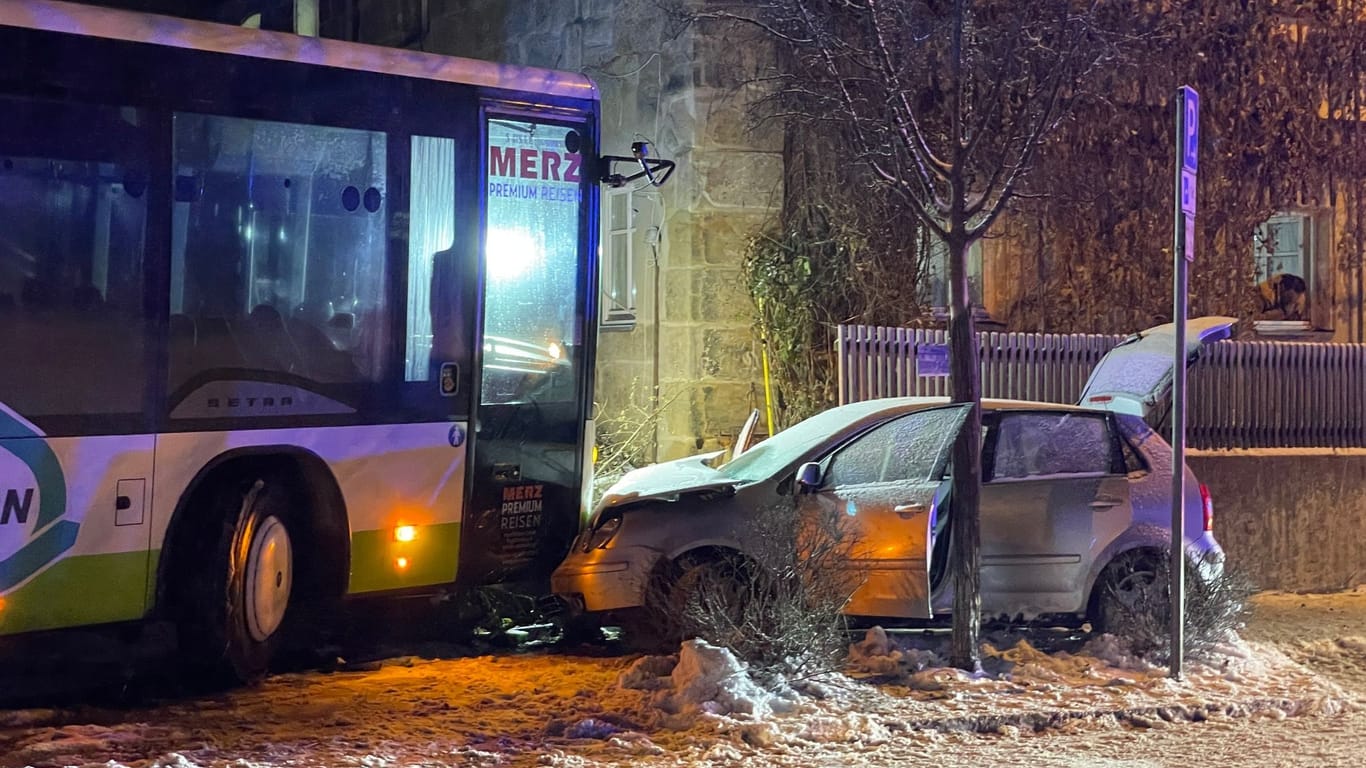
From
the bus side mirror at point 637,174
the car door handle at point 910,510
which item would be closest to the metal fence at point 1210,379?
the bus side mirror at point 637,174

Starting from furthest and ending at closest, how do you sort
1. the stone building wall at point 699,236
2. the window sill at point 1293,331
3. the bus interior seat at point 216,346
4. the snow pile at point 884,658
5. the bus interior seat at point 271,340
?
the window sill at point 1293,331 → the stone building wall at point 699,236 → the snow pile at point 884,658 → the bus interior seat at point 271,340 → the bus interior seat at point 216,346

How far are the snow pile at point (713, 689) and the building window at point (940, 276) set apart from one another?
7.33m

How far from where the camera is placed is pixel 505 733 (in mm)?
6605

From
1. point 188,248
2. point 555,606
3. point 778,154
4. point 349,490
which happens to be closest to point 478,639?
point 555,606

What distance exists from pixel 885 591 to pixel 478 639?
8.62 feet

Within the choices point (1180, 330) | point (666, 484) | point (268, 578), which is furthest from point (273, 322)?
point (1180, 330)

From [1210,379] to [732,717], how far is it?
7647mm

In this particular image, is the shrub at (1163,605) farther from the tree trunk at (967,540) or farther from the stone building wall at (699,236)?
the stone building wall at (699,236)

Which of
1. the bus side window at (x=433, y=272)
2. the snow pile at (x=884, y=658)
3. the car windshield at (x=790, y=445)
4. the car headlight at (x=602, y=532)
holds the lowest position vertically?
the snow pile at (x=884, y=658)

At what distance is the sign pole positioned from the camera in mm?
7727

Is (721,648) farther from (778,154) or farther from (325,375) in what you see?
A: (778,154)

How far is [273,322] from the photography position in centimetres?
760

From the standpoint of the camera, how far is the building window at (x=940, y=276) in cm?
1403

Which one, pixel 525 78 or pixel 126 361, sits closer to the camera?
pixel 126 361
